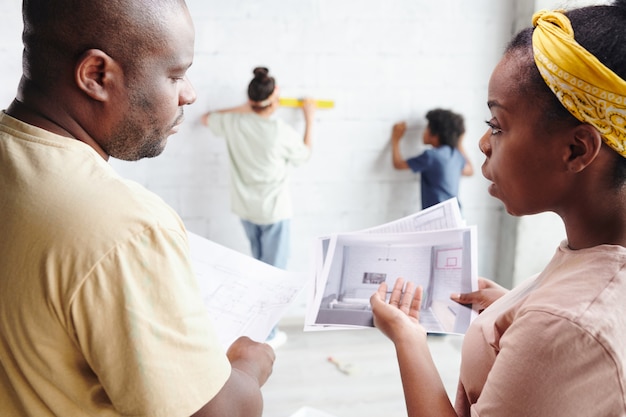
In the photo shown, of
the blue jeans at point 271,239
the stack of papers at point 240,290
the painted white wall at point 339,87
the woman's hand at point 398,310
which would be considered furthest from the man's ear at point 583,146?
the painted white wall at point 339,87

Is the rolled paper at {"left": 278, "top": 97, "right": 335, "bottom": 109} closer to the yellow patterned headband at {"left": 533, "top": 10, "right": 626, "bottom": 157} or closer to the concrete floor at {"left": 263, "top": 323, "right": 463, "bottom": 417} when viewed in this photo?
the concrete floor at {"left": 263, "top": 323, "right": 463, "bottom": 417}

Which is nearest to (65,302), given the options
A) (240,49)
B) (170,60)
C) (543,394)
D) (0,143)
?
(0,143)

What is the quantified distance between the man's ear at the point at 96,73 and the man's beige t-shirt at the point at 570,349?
1.96 ft

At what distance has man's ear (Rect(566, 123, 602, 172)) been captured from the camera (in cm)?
65

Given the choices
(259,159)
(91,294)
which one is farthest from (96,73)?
(259,159)

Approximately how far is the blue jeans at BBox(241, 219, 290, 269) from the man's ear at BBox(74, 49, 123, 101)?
7.66 feet

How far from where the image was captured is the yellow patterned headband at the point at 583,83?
24.3 inches

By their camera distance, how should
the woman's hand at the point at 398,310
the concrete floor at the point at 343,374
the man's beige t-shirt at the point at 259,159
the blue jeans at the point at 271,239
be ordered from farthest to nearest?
the blue jeans at the point at 271,239
the man's beige t-shirt at the point at 259,159
the concrete floor at the point at 343,374
the woman's hand at the point at 398,310

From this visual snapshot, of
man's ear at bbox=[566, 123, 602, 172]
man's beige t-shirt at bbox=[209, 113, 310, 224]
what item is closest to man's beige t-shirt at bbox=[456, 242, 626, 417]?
man's ear at bbox=[566, 123, 602, 172]

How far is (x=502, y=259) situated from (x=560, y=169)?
301 cm

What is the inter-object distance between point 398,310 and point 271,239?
2115mm

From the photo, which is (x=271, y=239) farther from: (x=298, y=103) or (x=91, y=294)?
(x=91, y=294)

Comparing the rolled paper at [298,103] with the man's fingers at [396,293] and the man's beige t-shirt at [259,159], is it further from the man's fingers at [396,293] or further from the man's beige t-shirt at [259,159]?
the man's fingers at [396,293]

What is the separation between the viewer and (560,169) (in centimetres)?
69
